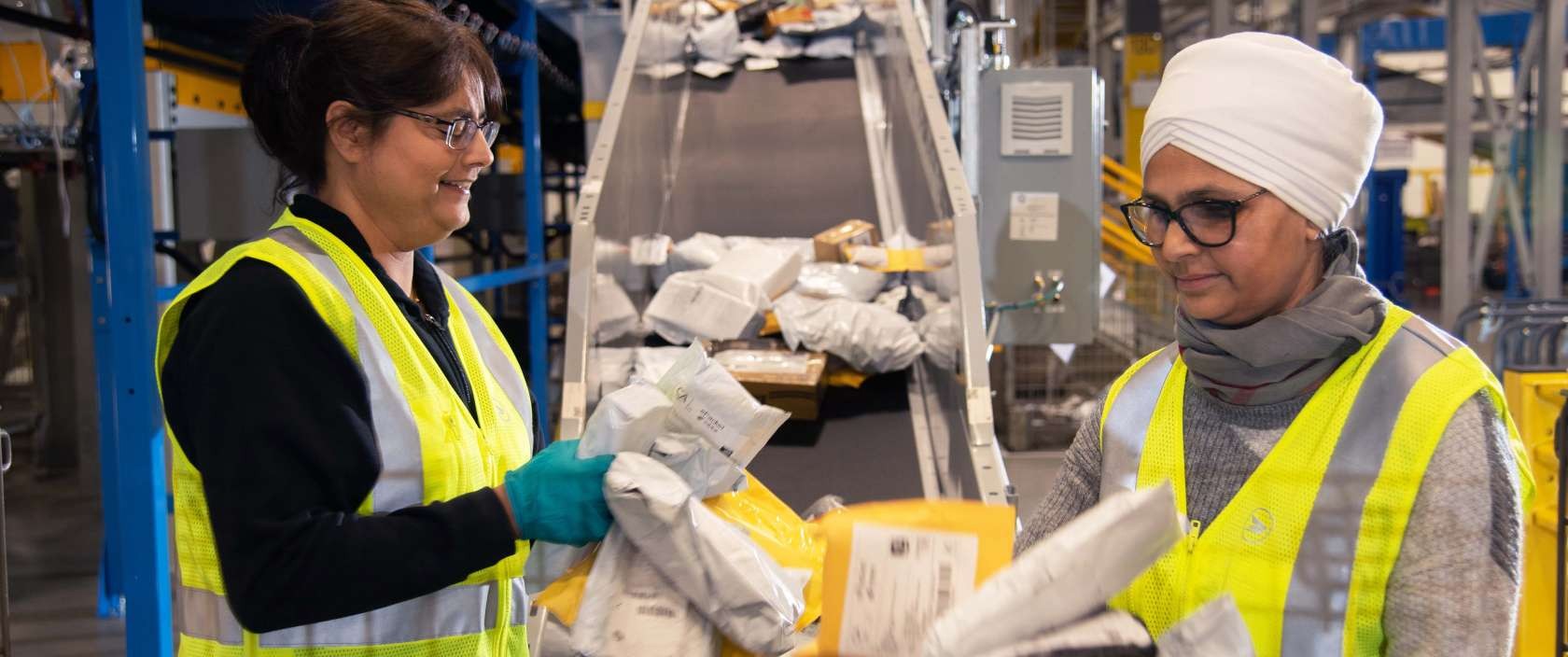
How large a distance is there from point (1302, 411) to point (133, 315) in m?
2.85

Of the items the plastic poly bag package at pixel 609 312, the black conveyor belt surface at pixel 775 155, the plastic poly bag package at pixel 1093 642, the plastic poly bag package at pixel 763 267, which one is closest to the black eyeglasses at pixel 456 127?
the plastic poly bag package at pixel 1093 642

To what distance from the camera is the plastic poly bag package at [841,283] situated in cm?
438

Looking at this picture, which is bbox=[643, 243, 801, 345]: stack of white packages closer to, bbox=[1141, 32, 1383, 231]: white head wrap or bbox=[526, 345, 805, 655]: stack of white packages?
bbox=[526, 345, 805, 655]: stack of white packages

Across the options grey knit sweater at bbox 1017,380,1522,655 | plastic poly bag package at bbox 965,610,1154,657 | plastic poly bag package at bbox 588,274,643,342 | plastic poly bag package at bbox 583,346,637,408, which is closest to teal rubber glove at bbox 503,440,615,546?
plastic poly bag package at bbox 965,610,1154,657

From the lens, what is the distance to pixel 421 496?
56.7 inches

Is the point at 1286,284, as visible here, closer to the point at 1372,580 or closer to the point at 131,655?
the point at 1372,580

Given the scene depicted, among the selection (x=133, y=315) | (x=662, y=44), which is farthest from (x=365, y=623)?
(x=662, y=44)

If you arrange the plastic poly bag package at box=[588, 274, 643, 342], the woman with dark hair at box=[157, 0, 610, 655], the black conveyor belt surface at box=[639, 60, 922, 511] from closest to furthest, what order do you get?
1. the woman with dark hair at box=[157, 0, 610, 655]
2. the plastic poly bag package at box=[588, 274, 643, 342]
3. the black conveyor belt surface at box=[639, 60, 922, 511]

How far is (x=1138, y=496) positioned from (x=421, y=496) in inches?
35.4

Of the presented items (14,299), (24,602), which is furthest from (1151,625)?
(14,299)

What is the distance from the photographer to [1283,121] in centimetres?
120

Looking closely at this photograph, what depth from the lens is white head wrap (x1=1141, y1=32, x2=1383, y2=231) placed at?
1.20m

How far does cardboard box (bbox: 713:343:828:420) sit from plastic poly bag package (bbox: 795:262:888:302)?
593mm

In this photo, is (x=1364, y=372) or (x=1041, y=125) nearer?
(x=1364, y=372)
